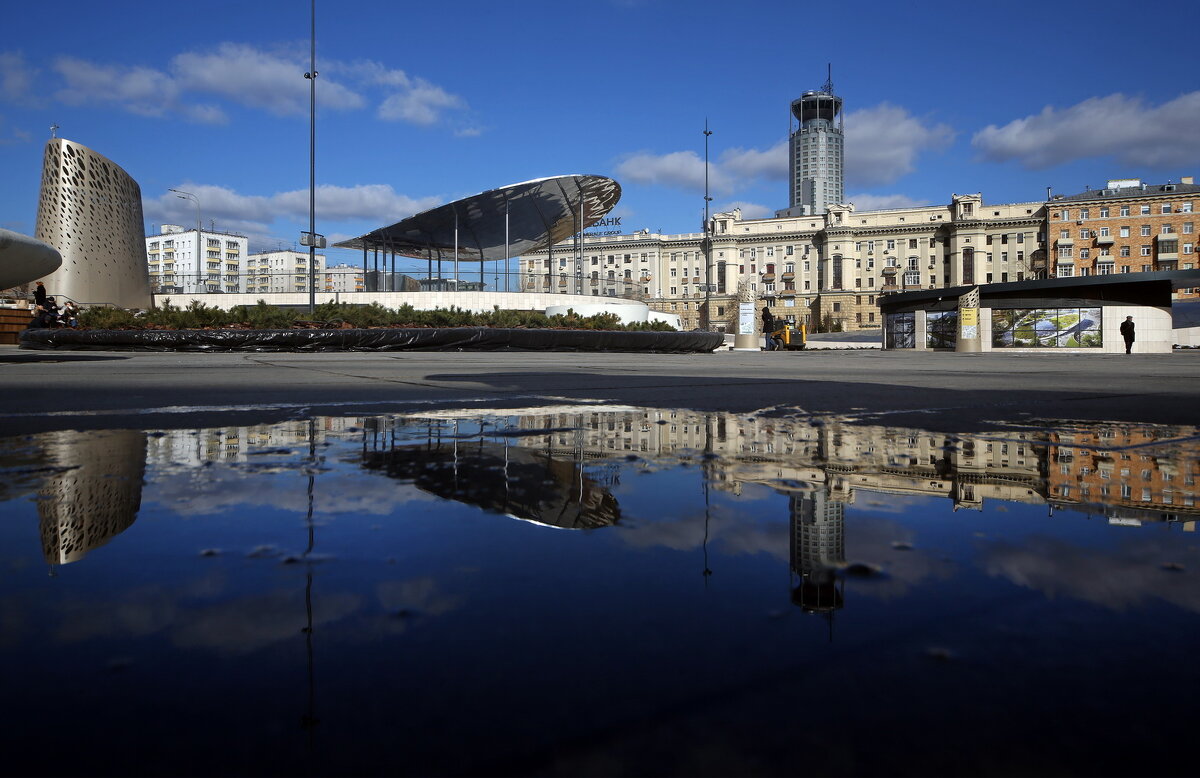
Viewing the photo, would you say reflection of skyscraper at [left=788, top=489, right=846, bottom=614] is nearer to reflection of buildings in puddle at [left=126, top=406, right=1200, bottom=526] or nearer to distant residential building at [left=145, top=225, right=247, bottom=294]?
reflection of buildings in puddle at [left=126, top=406, right=1200, bottom=526]

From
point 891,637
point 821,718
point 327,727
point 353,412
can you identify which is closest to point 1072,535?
point 891,637

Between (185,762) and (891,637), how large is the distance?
2.37 feet

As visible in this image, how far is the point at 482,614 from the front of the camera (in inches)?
37.6

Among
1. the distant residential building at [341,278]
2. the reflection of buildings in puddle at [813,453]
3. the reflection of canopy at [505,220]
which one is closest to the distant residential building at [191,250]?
the distant residential building at [341,278]

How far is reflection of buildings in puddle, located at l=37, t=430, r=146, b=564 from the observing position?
4.38ft

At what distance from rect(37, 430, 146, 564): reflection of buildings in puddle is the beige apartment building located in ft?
294

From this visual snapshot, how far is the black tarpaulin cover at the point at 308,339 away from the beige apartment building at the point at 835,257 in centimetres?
7112

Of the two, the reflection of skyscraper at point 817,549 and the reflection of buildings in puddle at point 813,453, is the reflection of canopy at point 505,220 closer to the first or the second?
the reflection of buildings in puddle at point 813,453

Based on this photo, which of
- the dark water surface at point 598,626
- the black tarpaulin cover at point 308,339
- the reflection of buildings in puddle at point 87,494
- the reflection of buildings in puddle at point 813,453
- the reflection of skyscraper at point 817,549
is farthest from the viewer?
the black tarpaulin cover at point 308,339

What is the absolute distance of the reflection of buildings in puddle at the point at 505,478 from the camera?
159cm

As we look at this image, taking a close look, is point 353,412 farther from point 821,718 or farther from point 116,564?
point 821,718

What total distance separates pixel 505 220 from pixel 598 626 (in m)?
47.4

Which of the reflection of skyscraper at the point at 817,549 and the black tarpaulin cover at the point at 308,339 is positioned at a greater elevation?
the black tarpaulin cover at the point at 308,339

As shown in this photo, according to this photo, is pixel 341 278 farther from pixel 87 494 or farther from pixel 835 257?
pixel 87 494
